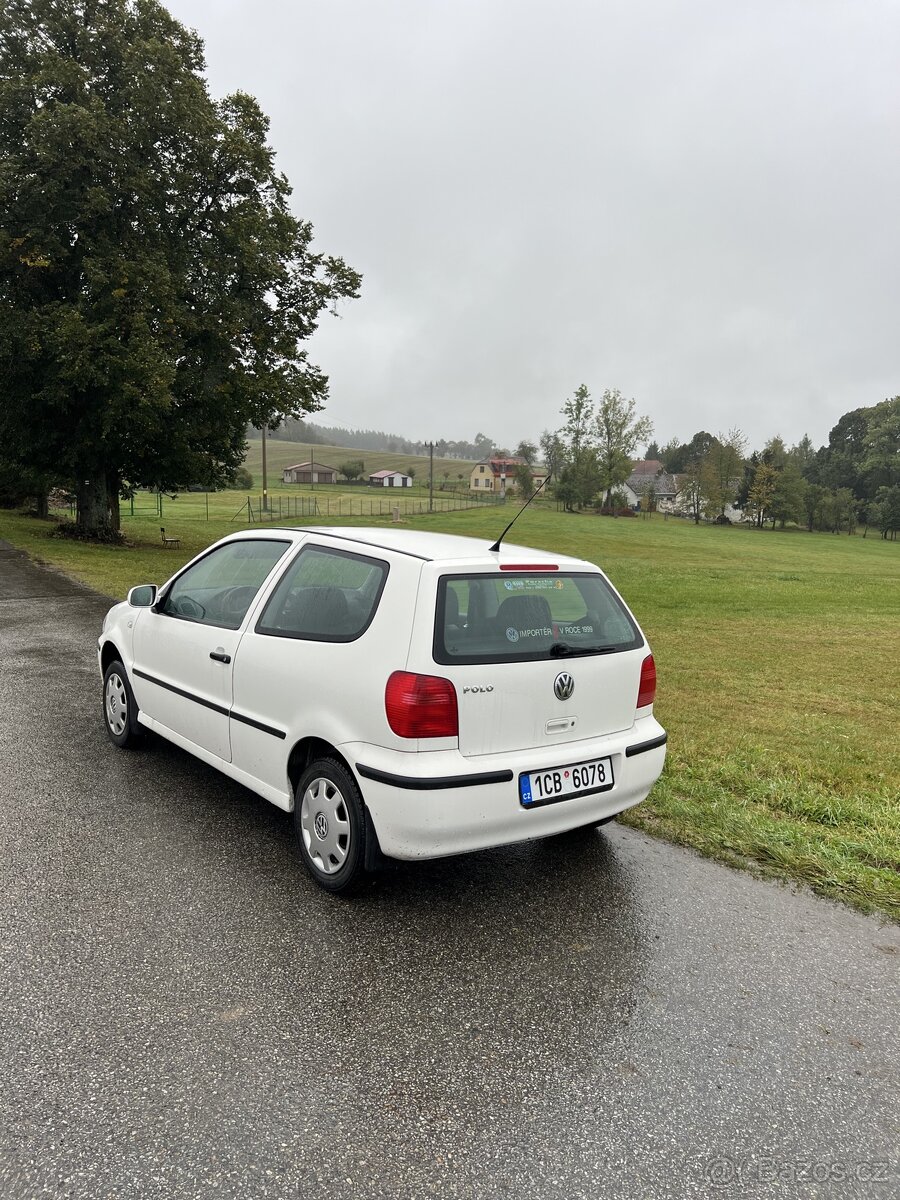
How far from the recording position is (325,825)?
3414 mm

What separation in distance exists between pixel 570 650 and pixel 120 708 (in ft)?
11.2

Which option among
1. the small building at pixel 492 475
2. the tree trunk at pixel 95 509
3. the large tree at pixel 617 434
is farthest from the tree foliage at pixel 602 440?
the tree trunk at pixel 95 509

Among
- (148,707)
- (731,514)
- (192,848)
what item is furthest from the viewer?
(731,514)

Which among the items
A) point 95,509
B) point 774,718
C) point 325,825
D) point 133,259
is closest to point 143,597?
point 325,825

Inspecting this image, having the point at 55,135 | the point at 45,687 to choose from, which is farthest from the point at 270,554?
the point at 55,135

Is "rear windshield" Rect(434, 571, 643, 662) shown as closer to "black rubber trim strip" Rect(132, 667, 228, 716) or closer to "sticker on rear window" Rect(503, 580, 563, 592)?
"sticker on rear window" Rect(503, 580, 563, 592)

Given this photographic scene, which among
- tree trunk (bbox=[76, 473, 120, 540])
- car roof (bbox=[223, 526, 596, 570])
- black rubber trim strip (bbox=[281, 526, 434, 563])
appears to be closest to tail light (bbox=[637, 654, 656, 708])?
car roof (bbox=[223, 526, 596, 570])

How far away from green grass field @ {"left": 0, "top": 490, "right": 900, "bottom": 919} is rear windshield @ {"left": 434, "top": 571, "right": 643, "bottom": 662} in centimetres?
147

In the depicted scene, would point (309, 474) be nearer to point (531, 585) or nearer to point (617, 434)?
point (617, 434)

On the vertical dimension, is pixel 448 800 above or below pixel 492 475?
below

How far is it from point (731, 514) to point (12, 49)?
87788 millimetres

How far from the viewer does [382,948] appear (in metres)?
3.03

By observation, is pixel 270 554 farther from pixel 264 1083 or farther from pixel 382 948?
pixel 264 1083

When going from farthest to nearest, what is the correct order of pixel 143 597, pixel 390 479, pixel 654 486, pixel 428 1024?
pixel 390 479
pixel 654 486
pixel 143 597
pixel 428 1024
